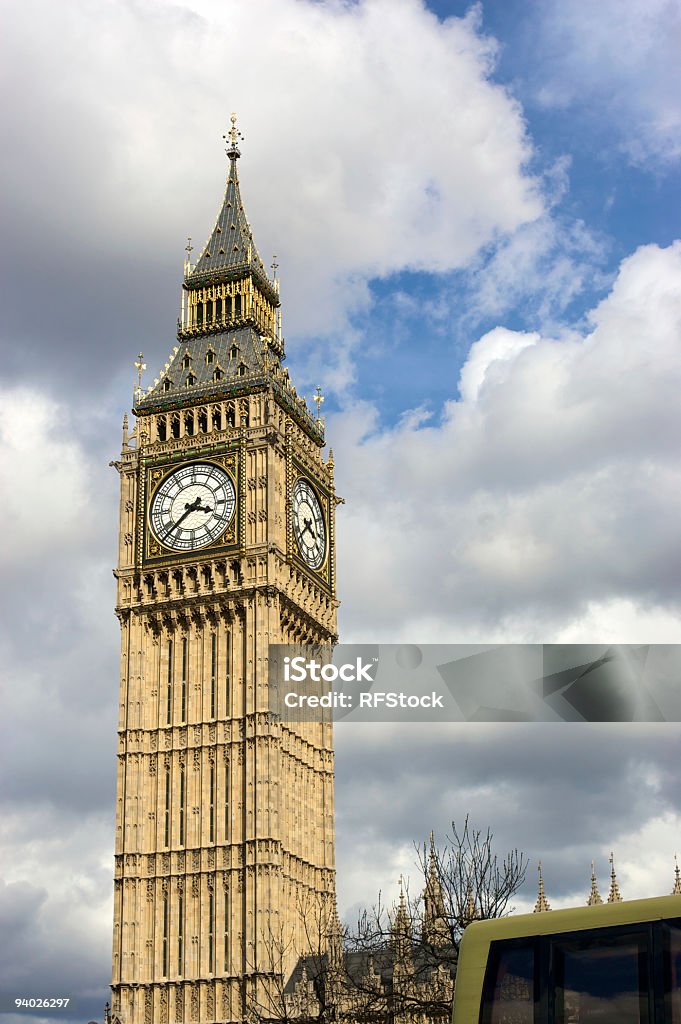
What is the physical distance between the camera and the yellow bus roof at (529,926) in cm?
1845

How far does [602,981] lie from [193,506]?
62143 millimetres

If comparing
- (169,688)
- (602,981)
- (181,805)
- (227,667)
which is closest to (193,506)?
(227,667)

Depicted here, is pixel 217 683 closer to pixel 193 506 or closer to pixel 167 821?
pixel 167 821

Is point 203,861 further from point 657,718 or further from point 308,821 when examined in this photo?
point 657,718

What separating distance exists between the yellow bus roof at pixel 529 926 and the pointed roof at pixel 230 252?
71.5 m

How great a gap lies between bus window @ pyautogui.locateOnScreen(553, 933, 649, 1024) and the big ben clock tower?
48722 mm

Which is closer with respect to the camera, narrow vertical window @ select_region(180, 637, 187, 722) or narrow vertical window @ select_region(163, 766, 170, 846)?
narrow vertical window @ select_region(163, 766, 170, 846)

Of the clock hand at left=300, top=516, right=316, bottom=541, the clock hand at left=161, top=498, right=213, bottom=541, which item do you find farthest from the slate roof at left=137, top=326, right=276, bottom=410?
the clock hand at left=300, top=516, right=316, bottom=541

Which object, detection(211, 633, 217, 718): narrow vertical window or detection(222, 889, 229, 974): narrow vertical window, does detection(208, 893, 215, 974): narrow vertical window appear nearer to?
detection(222, 889, 229, 974): narrow vertical window

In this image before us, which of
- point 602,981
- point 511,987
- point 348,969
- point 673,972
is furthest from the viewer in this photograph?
point 348,969

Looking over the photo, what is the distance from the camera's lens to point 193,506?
261 feet

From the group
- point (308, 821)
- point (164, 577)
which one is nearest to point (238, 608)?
point (164, 577)

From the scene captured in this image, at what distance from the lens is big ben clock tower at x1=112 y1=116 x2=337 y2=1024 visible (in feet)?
234

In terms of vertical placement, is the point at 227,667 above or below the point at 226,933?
above
